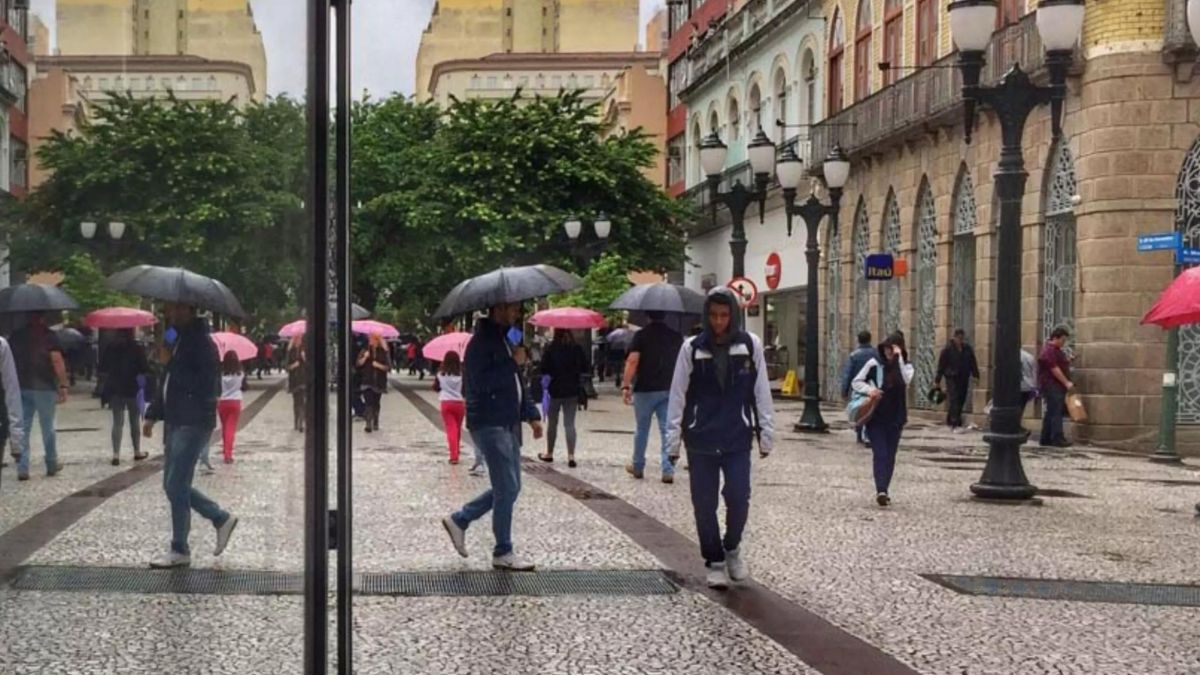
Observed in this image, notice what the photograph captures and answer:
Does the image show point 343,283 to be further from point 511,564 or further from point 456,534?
point 456,534

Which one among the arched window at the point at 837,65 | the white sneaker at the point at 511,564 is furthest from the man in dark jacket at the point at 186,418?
the arched window at the point at 837,65

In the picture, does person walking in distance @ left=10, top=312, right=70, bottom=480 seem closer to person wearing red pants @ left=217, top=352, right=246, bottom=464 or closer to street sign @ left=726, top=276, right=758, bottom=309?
person wearing red pants @ left=217, top=352, right=246, bottom=464

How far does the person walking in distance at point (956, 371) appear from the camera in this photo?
23047 millimetres

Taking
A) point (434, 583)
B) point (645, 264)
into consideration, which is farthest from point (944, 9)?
point (434, 583)

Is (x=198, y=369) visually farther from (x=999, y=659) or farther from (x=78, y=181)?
(x=999, y=659)

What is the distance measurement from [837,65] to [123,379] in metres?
32.0

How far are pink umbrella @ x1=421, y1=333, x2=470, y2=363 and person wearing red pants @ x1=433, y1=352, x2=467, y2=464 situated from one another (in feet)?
0.48

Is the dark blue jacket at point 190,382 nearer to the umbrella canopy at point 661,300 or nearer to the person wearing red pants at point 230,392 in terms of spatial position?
the person wearing red pants at point 230,392

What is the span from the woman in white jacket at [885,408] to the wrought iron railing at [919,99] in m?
10.3

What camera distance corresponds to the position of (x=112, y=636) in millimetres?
2330

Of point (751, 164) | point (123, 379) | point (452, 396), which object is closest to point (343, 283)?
point (123, 379)

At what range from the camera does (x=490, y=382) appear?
332 inches

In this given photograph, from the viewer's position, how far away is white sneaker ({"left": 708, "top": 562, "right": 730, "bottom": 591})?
7.79m

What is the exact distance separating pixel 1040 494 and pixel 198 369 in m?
12.1
